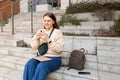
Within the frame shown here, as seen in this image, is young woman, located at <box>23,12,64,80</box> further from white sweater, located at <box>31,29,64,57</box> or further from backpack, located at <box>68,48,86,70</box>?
backpack, located at <box>68,48,86,70</box>

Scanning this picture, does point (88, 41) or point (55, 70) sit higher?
point (88, 41)

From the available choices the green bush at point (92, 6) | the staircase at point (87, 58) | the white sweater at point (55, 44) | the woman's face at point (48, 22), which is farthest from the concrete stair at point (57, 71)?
the green bush at point (92, 6)

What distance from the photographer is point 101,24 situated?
4.46 metres

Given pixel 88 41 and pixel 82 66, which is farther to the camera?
pixel 88 41

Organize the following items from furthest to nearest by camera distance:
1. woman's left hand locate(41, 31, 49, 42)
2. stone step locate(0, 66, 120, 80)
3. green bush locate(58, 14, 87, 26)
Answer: green bush locate(58, 14, 87, 26)
woman's left hand locate(41, 31, 49, 42)
stone step locate(0, 66, 120, 80)

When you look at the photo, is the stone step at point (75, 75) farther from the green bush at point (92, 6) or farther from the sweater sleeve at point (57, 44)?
the green bush at point (92, 6)

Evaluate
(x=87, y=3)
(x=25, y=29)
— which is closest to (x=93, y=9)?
(x=87, y=3)

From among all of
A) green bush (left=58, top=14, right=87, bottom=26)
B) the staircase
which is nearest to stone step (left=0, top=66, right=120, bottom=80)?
the staircase

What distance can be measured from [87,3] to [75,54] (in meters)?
2.98

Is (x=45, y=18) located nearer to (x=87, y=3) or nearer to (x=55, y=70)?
(x=55, y=70)

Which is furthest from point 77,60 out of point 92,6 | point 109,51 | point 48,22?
point 92,6

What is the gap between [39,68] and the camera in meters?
2.68

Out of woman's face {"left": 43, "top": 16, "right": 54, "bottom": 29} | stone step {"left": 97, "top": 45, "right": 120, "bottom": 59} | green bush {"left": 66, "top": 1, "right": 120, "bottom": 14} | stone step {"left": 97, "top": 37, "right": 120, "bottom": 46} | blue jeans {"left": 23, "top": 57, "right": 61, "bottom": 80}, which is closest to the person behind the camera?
blue jeans {"left": 23, "top": 57, "right": 61, "bottom": 80}

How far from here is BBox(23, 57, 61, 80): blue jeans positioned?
2662 mm
